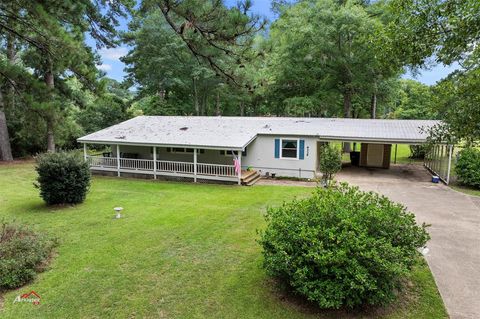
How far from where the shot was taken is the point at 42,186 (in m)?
11.4

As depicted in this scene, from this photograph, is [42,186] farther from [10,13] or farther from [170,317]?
[170,317]

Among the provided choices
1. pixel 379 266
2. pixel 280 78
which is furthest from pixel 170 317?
pixel 280 78

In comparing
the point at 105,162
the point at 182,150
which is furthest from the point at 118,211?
the point at 105,162

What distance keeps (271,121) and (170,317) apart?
16.0 m

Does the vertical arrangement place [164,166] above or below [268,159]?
below

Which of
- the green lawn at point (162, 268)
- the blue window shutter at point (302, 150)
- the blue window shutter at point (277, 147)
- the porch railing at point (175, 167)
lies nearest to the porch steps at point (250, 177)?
the blue window shutter at point (277, 147)

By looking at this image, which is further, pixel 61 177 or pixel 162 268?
pixel 61 177

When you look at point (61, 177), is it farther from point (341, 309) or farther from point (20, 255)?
point (341, 309)

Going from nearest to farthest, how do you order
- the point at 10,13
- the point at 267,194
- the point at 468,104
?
1. the point at 468,104
2. the point at 10,13
3. the point at 267,194

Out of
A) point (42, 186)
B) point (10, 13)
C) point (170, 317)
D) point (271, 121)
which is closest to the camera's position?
point (170, 317)

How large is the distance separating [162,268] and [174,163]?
37.1 feet

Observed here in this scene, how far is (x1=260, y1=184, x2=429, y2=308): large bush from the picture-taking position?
4.58m

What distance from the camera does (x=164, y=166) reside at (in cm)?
1811

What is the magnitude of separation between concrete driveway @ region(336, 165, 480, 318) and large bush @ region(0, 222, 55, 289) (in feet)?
24.3
